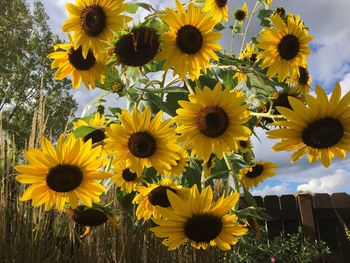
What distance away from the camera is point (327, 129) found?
0.80 m

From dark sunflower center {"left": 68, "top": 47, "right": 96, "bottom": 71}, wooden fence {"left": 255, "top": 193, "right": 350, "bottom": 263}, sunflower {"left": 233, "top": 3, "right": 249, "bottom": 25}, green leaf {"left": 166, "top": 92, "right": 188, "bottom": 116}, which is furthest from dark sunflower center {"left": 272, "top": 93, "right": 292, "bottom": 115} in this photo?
wooden fence {"left": 255, "top": 193, "right": 350, "bottom": 263}

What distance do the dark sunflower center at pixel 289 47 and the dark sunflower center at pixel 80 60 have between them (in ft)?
1.59

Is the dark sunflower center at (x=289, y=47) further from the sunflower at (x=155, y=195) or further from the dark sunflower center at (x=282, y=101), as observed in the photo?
the sunflower at (x=155, y=195)

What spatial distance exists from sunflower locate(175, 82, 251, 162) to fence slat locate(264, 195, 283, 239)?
4840 mm

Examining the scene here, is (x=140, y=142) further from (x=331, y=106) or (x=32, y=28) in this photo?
(x=32, y=28)

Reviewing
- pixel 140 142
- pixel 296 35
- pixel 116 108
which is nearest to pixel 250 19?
pixel 296 35

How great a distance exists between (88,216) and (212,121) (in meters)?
0.35

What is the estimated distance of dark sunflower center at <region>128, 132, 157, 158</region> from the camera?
924 mm

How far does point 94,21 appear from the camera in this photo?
3.27ft

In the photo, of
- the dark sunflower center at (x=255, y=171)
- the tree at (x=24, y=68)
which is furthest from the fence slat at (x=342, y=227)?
the tree at (x=24, y=68)

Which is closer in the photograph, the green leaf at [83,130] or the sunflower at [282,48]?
the green leaf at [83,130]

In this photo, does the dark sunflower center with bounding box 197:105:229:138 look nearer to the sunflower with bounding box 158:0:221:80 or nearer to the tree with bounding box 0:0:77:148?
the sunflower with bounding box 158:0:221:80

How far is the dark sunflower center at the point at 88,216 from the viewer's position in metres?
0.97

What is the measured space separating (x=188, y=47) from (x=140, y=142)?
0.76 feet
